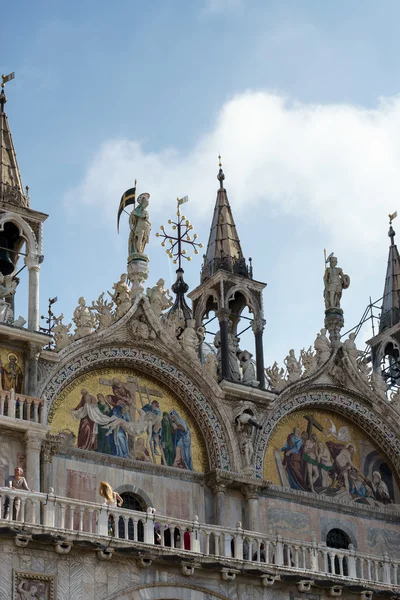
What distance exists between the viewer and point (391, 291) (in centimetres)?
2858

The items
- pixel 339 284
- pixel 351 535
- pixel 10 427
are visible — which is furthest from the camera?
pixel 339 284

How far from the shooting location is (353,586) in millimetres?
21578

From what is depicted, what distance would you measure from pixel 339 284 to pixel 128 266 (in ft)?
15.7

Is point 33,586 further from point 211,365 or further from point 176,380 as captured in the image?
point 211,365

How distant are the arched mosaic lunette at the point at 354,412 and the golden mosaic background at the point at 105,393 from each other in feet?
5.67

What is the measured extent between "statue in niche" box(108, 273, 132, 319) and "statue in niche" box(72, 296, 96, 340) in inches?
21.1

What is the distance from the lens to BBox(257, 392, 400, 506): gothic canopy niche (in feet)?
79.8

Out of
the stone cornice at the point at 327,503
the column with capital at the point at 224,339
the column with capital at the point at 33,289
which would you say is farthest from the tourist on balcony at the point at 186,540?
the column with capital at the point at 33,289

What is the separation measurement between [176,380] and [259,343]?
7.27 feet

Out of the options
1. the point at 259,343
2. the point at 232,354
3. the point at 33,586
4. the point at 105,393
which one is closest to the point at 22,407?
the point at 105,393

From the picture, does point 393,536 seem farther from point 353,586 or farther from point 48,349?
point 48,349

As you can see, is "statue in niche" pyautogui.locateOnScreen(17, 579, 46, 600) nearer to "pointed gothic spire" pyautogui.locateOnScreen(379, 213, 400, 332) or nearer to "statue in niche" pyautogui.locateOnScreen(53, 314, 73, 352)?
"statue in niche" pyautogui.locateOnScreen(53, 314, 73, 352)

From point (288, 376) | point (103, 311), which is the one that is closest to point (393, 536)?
point (288, 376)

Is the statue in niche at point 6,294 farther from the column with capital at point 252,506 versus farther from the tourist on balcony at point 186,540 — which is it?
the column with capital at point 252,506
